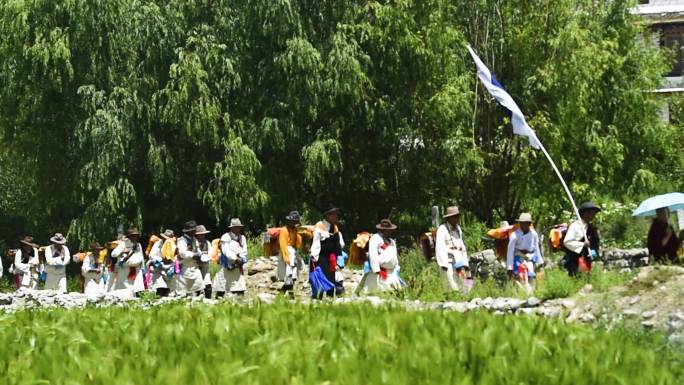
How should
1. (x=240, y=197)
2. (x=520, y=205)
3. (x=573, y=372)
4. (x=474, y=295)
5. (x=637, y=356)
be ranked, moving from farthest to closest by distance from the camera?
1. (x=520, y=205)
2. (x=240, y=197)
3. (x=474, y=295)
4. (x=637, y=356)
5. (x=573, y=372)

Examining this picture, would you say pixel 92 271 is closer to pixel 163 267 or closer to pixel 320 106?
pixel 163 267

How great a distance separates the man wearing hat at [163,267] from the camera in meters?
21.5

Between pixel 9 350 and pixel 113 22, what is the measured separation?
23.4m

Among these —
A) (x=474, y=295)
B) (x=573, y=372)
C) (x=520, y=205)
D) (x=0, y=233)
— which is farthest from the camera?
(x=0, y=233)

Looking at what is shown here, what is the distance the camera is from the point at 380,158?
2961 centimetres

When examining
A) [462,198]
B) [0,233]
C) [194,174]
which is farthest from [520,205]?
[0,233]

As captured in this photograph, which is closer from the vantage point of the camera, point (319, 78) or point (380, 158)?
point (319, 78)

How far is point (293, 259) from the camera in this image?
19766 millimetres

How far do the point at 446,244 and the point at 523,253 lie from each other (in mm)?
2067

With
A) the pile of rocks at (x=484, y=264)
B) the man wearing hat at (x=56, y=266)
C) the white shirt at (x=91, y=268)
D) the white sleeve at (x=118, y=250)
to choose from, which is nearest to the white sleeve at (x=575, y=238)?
the pile of rocks at (x=484, y=264)

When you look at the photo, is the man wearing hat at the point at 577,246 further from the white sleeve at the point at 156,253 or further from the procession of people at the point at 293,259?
the white sleeve at the point at 156,253

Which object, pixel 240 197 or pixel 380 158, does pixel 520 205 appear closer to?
pixel 380 158

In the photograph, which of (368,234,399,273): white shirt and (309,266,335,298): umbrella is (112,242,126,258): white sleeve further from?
(368,234,399,273): white shirt

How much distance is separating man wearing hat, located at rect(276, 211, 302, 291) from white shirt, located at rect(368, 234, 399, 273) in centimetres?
359
